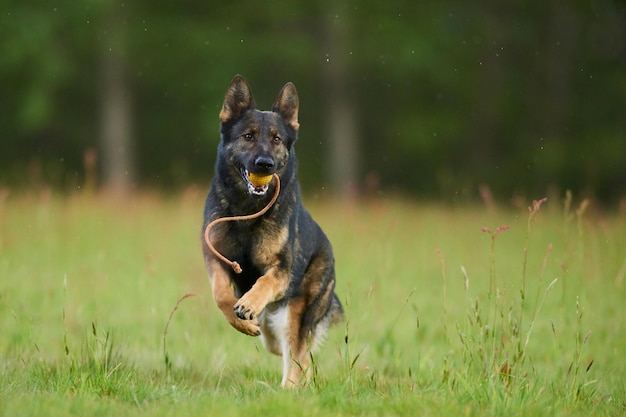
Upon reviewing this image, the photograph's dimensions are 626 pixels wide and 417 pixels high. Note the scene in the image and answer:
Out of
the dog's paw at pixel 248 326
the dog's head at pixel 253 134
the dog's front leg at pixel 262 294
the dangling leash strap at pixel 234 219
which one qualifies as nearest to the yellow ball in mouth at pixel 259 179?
the dog's head at pixel 253 134

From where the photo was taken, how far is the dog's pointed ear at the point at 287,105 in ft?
18.4

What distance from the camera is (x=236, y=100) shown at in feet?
17.9

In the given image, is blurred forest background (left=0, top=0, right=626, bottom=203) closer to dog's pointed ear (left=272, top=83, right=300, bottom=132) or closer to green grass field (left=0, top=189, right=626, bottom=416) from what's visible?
green grass field (left=0, top=189, right=626, bottom=416)

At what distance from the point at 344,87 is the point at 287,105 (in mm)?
15869

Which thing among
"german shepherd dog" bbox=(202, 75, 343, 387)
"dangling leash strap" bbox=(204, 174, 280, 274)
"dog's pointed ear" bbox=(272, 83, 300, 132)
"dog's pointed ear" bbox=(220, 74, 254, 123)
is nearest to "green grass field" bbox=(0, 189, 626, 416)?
"german shepherd dog" bbox=(202, 75, 343, 387)

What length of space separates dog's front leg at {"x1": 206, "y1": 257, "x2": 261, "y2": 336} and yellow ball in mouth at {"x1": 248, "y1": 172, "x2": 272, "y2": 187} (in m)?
0.55

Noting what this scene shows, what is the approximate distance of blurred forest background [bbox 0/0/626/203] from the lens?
68.7 ft

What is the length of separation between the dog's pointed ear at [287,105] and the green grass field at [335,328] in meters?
1.36

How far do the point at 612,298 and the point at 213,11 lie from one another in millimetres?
16859

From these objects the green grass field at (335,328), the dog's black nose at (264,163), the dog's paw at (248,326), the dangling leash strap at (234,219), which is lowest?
the green grass field at (335,328)

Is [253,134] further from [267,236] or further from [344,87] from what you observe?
[344,87]

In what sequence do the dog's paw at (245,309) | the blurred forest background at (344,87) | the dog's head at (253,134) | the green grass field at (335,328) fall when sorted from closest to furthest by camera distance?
the green grass field at (335,328)
the dog's paw at (245,309)
the dog's head at (253,134)
the blurred forest background at (344,87)

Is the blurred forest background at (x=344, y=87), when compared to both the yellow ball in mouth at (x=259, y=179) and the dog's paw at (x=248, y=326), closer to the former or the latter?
the yellow ball in mouth at (x=259, y=179)

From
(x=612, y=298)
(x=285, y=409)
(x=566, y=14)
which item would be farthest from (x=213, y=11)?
(x=285, y=409)
